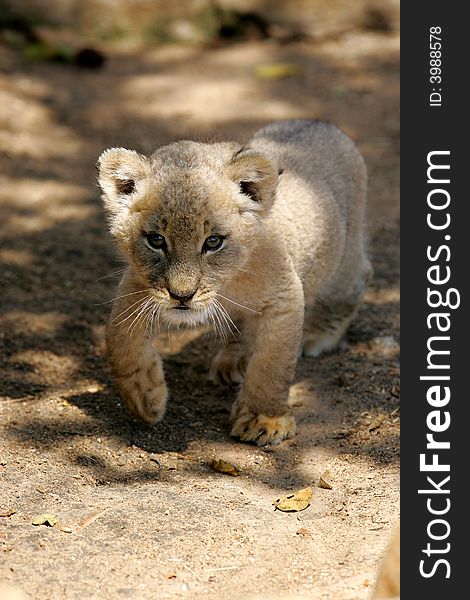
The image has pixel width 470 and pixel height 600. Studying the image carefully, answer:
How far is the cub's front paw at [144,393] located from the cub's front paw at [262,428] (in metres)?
0.49

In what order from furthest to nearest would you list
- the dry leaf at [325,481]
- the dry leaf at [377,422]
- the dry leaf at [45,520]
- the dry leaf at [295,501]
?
1. the dry leaf at [377,422]
2. the dry leaf at [325,481]
3. the dry leaf at [295,501]
4. the dry leaf at [45,520]

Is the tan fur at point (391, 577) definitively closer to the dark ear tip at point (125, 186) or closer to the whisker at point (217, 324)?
the whisker at point (217, 324)

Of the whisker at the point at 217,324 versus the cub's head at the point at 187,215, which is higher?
the cub's head at the point at 187,215

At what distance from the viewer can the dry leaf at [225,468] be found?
575cm

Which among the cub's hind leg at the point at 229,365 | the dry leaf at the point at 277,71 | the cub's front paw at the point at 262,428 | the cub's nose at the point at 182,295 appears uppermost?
the dry leaf at the point at 277,71

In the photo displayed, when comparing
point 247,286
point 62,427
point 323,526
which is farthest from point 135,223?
point 323,526

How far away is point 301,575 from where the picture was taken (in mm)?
4566

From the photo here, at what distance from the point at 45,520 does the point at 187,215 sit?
1.69 metres

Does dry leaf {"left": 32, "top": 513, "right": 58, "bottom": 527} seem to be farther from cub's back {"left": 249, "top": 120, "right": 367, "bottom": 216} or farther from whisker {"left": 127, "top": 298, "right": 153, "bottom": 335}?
cub's back {"left": 249, "top": 120, "right": 367, "bottom": 216}

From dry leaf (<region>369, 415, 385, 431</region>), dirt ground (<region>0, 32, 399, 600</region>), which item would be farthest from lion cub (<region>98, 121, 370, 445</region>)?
dry leaf (<region>369, 415, 385, 431</region>)

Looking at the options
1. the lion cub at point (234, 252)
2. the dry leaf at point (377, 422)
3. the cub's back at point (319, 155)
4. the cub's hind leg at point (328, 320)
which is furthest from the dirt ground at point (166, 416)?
the cub's back at point (319, 155)

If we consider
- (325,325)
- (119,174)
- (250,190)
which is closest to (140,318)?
(119,174)

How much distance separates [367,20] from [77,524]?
9.25m

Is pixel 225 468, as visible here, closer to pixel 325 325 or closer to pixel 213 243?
pixel 213 243
